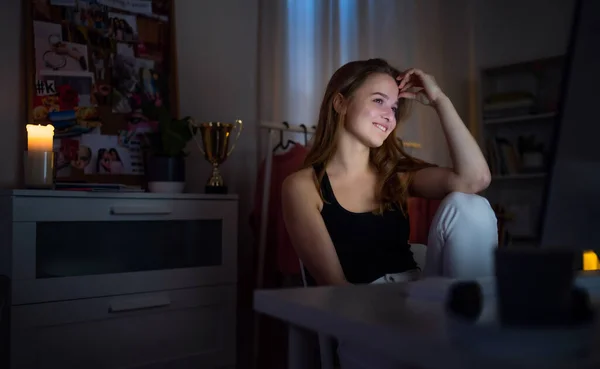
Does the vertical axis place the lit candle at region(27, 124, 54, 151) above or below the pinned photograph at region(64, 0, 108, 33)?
below

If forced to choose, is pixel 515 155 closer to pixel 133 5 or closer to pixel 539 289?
pixel 133 5

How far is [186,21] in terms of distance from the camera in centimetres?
237

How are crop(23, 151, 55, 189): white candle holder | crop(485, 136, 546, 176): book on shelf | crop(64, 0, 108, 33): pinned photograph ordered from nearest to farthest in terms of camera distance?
1. crop(23, 151, 55, 189): white candle holder
2. crop(64, 0, 108, 33): pinned photograph
3. crop(485, 136, 546, 176): book on shelf

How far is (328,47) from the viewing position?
255cm

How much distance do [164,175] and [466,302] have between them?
165 cm

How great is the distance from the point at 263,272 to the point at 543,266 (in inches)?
72.8

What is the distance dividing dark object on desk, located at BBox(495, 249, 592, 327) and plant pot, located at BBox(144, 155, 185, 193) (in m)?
1.67

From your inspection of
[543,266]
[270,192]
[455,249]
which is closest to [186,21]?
[270,192]

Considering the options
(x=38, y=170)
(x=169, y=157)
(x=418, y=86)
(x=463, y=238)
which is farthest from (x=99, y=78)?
(x=463, y=238)

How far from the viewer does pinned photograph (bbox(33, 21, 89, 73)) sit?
1.97 metres

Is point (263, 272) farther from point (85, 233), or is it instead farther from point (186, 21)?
point (186, 21)

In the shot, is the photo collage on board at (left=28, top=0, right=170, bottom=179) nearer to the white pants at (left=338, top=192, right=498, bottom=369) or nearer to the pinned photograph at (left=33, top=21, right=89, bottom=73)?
the pinned photograph at (left=33, top=21, right=89, bottom=73)

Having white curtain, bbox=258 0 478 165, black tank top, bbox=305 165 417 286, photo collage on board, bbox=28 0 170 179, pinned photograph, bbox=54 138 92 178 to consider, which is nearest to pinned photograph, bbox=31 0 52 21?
photo collage on board, bbox=28 0 170 179

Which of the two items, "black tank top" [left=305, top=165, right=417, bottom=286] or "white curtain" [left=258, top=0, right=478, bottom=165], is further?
→ "white curtain" [left=258, top=0, right=478, bottom=165]
